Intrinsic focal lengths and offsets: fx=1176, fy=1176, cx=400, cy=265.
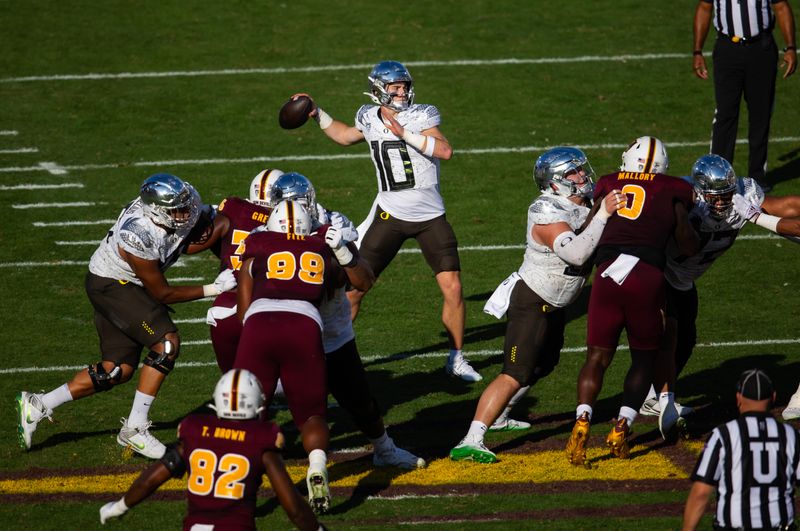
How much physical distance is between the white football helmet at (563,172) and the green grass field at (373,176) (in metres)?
1.51

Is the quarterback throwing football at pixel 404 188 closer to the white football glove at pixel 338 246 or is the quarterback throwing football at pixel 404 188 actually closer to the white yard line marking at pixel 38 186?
the white football glove at pixel 338 246

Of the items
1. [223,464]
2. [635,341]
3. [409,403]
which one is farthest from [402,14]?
[223,464]

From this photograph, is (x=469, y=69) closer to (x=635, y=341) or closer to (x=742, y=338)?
(x=742, y=338)

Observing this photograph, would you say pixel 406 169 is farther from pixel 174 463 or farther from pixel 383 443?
pixel 174 463

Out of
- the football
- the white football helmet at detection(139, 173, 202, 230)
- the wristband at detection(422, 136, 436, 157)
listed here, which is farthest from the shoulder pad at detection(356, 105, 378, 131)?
the white football helmet at detection(139, 173, 202, 230)

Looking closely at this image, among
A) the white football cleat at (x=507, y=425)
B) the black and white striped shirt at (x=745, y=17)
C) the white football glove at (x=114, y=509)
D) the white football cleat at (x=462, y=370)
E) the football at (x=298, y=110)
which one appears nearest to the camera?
the white football glove at (x=114, y=509)

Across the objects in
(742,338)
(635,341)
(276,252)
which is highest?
(276,252)

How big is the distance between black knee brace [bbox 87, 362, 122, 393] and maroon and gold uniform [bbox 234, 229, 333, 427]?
142 cm

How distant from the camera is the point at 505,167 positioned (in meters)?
11.8

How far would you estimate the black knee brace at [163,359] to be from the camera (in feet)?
22.5

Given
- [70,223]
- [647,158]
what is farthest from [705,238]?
[70,223]

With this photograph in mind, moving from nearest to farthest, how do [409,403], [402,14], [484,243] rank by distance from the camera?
[409,403] < [484,243] < [402,14]

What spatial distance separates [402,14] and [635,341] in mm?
9564

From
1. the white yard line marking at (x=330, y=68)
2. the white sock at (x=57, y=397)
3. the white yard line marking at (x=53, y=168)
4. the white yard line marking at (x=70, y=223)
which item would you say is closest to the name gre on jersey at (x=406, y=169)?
the white sock at (x=57, y=397)
